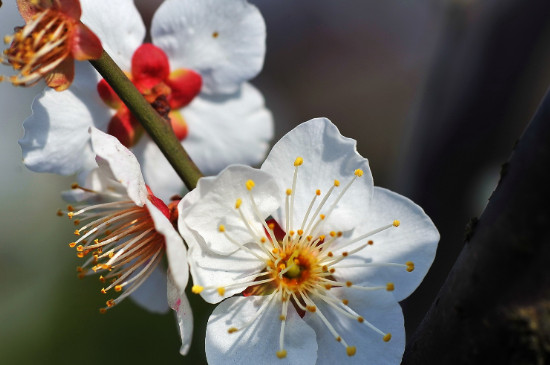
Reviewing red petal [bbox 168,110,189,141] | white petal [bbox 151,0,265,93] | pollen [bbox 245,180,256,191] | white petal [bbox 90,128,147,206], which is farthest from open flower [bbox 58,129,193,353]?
white petal [bbox 151,0,265,93]

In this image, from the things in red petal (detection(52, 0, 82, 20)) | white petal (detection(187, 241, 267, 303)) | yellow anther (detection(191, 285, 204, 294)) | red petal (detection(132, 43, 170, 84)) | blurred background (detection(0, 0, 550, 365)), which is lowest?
blurred background (detection(0, 0, 550, 365))

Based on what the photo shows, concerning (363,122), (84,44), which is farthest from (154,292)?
(363,122)

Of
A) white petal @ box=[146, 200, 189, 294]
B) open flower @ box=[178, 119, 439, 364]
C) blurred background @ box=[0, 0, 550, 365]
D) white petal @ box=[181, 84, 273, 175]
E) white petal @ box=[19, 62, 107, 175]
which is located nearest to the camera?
white petal @ box=[146, 200, 189, 294]

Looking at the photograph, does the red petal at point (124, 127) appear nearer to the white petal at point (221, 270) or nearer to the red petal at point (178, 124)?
the red petal at point (178, 124)

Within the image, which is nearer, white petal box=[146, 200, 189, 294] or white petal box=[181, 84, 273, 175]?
white petal box=[146, 200, 189, 294]

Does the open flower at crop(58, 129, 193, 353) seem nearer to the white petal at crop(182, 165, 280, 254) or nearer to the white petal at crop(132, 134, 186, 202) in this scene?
the white petal at crop(182, 165, 280, 254)

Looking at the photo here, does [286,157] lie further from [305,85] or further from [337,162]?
[305,85]

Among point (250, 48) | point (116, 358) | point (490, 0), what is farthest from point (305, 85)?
point (250, 48)
